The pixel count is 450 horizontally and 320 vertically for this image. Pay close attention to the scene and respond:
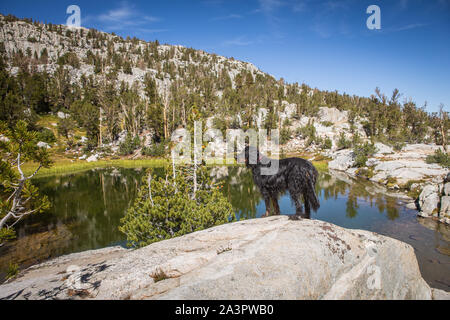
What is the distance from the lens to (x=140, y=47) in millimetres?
147875

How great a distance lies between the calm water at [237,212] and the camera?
1256 cm

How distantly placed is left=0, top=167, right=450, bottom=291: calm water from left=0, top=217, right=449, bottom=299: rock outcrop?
14.0 ft

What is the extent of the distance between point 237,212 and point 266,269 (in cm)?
1562

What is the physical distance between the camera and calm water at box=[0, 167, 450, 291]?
41.2 feet

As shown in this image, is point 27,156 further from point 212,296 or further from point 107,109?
point 107,109

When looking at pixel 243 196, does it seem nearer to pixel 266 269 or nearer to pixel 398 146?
pixel 266 269

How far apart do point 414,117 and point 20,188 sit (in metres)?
87.6

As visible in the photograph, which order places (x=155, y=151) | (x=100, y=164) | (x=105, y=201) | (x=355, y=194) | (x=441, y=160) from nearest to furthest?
(x=105, y=201) → (x=355, y=194) → (x=441, y=160) → (x=100, y=164) → (x=155, y=151)

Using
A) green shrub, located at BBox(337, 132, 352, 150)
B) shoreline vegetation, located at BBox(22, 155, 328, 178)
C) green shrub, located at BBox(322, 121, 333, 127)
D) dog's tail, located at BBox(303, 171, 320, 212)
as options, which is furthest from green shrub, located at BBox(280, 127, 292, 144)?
dog's tail, located at BBox(303, 171, 320, 212)

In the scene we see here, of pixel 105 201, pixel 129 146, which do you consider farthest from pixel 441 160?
pixel 129 146

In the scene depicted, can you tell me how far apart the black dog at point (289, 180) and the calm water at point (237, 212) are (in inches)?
95.4

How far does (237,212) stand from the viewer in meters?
19.0

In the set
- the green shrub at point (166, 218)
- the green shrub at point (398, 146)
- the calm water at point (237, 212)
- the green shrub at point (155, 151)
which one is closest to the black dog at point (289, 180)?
the calm water at point (237, 212)

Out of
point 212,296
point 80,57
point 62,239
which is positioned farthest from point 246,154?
point 80,57
